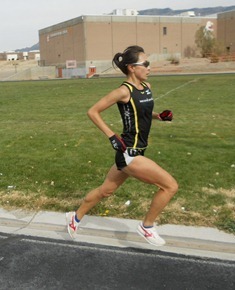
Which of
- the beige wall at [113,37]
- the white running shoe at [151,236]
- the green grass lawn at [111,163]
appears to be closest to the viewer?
the white running shoe at [151,236]

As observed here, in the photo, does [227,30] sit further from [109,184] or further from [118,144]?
[118,144]

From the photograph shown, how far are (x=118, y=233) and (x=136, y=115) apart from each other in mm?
1488

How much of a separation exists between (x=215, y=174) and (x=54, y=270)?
3.45 m

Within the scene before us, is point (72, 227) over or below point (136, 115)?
below

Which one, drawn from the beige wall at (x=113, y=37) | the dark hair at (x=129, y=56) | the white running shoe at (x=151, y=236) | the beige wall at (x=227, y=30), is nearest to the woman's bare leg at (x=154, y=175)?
the white running shoe at (x=151, y=236)

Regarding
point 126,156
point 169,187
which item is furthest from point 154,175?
point 126,156

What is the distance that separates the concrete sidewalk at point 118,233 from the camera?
4.06 meters

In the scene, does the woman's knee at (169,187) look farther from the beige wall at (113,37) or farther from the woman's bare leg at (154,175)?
the beige wall at (113,37)

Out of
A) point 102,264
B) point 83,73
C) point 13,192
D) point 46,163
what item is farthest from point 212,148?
point 83,73

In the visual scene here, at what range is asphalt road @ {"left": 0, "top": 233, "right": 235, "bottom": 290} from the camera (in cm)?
342

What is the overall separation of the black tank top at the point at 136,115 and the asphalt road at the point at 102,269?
1.15m

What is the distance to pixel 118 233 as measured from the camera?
4395 millimetres

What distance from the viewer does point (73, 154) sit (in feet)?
25.7

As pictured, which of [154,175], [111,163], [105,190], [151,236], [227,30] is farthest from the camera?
[227,30]
